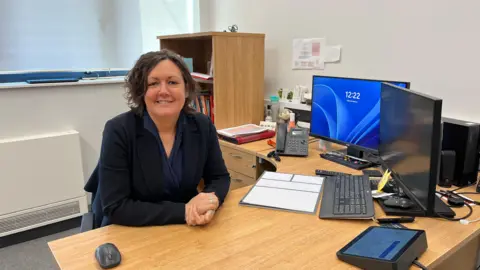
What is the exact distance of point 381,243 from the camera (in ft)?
3.43

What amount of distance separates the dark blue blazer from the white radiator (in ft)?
4.48

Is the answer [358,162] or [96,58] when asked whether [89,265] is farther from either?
[96,58]

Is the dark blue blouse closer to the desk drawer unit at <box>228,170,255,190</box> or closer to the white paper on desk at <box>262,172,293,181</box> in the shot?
the white paper on desk at <box>262,172,293,181</box>

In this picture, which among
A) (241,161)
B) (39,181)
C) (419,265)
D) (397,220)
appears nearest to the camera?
(419,265)

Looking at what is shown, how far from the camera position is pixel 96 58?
299cm

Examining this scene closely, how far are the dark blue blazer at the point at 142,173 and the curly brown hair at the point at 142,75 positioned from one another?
0.24 feet

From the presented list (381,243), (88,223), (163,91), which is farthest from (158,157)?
(381,243)

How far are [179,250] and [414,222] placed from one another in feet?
2.62

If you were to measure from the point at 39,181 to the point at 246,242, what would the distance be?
2.11 metres

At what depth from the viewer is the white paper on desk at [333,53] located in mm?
2346

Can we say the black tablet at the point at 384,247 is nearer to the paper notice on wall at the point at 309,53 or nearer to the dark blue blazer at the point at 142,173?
the dark blue blazer at the point at 142,173

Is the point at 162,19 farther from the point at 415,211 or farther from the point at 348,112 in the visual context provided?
the point at 415,211

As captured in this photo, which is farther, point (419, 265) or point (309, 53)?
point (309, 53)

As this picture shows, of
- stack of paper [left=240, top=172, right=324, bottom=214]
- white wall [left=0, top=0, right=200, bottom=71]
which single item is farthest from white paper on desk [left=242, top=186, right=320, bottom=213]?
white wall [left=0, top=0, right=200, bottom=71]
